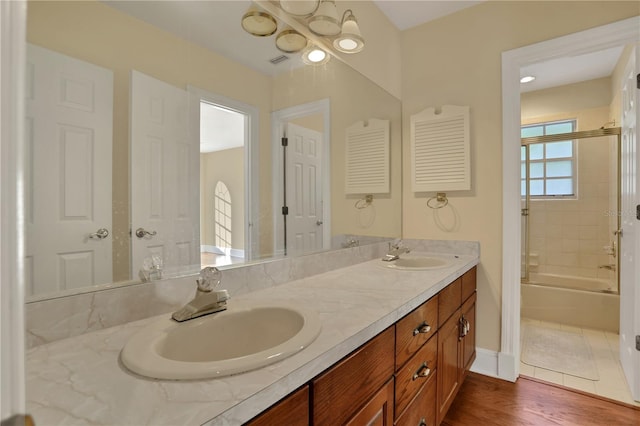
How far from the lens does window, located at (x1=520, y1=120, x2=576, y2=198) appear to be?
3.35 metres

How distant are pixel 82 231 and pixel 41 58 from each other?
426mm

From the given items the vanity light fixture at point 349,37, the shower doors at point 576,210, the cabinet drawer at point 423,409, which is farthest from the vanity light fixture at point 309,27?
the shower doors at point 576,210

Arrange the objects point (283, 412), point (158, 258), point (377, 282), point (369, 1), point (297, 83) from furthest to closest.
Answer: point (369, 1)
point (297, 83)
point (377, 282)
point (158, 258)
point (283, 412)

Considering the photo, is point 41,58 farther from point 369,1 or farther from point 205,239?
point 369,1

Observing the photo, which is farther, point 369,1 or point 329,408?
point 369,1

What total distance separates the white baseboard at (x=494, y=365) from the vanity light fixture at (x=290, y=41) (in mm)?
2198

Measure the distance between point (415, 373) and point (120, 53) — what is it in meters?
1.42

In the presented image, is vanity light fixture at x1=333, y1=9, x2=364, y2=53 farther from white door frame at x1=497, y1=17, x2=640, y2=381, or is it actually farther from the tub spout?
the tub spout

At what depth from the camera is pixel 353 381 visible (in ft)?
2.57

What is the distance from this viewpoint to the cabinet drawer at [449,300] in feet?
4.69

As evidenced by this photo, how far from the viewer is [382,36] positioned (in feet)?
7.34

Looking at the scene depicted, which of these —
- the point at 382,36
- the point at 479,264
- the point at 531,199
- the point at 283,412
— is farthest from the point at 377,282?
the point at 531,199

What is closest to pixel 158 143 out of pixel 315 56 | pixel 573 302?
pixel 315 56

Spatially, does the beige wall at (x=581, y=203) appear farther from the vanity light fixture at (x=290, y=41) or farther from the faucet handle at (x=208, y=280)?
the faucet handle at (x=208, y=280)
